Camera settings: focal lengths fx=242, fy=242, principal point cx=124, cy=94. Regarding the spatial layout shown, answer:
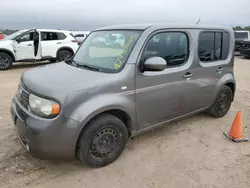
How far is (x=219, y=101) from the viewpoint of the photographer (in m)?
4.79

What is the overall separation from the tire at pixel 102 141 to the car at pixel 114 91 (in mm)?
12

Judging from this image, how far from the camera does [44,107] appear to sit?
106 inches

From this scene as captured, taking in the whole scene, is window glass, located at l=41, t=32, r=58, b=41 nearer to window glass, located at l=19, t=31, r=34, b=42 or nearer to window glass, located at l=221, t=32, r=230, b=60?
window glass, located at l=19, t=31, r=34, b=42

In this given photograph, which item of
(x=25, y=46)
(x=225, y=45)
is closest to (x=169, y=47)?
(x=225, y=45)

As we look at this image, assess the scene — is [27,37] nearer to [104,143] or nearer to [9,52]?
[9,52]

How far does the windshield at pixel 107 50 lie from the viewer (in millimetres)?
3266

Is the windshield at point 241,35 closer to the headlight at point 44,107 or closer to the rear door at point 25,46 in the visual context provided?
the rear door at point 25,46

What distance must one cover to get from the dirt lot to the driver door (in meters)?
6.85

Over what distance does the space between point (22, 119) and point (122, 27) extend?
6.55 ft

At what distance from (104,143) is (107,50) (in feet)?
4.43

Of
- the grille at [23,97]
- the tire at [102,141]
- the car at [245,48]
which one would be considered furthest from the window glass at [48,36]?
the car at [245,48]

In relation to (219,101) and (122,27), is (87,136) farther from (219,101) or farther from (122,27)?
(219,101)

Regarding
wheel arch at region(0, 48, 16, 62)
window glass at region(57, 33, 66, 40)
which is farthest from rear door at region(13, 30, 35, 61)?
window glass at region(57, 33, 66, 40)

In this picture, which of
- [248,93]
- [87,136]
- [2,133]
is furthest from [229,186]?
[248,93]
